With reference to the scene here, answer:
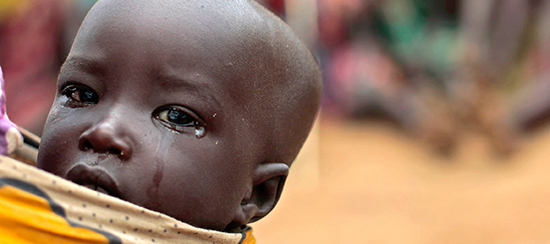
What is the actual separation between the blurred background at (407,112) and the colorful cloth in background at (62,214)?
2.51 m

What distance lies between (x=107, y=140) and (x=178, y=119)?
0.17 meters

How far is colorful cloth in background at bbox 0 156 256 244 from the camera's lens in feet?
2.85

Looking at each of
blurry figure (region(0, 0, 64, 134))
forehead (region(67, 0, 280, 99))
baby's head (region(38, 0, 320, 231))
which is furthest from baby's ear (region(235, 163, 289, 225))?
blurry figure (region(0, 0, 64, 134))

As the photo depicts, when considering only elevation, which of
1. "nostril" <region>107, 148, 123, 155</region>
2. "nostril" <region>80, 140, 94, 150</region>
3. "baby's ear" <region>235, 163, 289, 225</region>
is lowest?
"baby's ear" <region>235, 163, 289, 225</region>

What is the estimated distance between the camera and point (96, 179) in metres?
1.06

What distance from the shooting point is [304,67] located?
4.98 feet

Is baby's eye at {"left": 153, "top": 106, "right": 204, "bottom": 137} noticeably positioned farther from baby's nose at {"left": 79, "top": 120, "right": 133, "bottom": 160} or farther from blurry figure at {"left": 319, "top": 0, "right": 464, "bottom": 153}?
blurry figure at {"left": 319, "top": 0, "right": 464, "bottom": 153}

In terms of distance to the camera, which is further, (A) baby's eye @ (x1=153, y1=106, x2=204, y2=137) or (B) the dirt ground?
(B) the dirt ground

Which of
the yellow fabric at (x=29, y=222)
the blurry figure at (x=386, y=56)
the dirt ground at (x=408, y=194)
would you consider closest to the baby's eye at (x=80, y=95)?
the yellow fabric at (x=29, y=222)

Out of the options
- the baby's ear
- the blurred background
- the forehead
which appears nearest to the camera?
the forehead

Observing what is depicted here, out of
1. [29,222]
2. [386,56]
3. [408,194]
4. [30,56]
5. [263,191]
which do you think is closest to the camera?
[29,222]

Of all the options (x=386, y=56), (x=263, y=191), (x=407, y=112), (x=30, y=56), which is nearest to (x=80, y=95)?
(x=263, y=191)

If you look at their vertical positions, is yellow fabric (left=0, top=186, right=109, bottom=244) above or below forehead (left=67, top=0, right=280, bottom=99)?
below

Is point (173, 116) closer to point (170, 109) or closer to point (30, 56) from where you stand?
point (170, 109)
